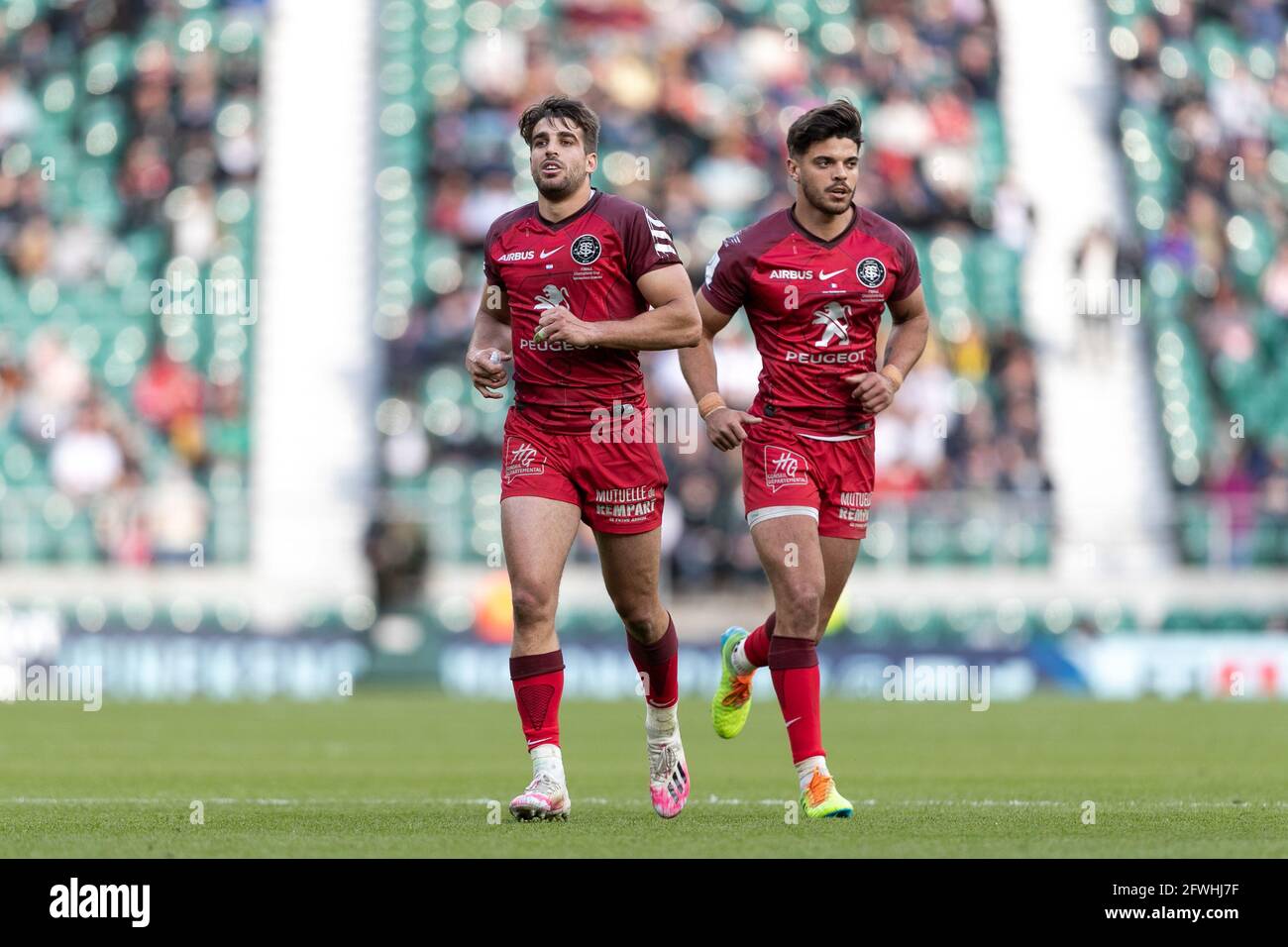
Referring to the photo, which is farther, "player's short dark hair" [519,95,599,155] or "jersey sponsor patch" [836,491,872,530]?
"jersey sponsor patch" [836,491,872,530]

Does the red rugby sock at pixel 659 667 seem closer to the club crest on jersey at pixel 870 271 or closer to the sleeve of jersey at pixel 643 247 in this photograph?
the sleeve of jersey at pixel 643 247

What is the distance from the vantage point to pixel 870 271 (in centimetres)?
844

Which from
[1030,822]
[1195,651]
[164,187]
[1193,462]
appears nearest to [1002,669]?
[1195,651]

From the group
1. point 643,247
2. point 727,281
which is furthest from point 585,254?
point 727,281

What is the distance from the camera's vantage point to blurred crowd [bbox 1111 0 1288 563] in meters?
24.5

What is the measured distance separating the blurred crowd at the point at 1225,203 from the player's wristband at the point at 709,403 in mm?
14894

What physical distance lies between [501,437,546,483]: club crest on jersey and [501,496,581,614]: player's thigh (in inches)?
4.4

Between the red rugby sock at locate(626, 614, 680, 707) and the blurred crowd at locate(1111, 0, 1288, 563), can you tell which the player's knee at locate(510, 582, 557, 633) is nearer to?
the red rugby sock at locate(626, 614, 680, 707)

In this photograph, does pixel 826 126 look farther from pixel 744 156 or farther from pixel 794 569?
pixel 744 156

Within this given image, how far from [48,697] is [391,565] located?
3.55 meters

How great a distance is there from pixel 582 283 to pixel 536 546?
102cm

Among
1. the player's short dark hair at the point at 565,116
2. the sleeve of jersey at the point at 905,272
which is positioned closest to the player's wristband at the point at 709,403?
the sleeve of jersey at the point at 905,272

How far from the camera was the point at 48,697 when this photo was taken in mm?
20719

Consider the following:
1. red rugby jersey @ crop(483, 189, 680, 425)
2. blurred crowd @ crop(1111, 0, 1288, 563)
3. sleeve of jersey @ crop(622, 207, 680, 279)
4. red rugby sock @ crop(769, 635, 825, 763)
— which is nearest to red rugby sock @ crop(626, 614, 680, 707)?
red rugby sock @ crop(769, 635, 825, 763)
